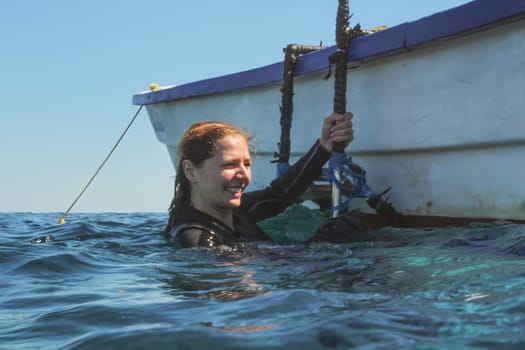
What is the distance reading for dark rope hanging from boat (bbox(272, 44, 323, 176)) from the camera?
4703mm

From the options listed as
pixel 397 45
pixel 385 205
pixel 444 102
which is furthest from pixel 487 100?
pixel 385 205

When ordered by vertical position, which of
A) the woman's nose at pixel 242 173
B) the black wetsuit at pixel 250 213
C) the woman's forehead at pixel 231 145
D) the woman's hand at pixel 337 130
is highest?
the woman's hand at pixel 337 130

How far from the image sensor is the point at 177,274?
2689mm

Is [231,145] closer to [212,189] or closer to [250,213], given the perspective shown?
[212,189]

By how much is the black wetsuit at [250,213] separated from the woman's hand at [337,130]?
2.5 inches

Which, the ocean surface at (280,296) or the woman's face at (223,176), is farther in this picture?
the woman's face at (223,176)

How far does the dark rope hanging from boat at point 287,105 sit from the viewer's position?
470 cm

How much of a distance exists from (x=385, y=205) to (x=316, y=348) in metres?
2.87

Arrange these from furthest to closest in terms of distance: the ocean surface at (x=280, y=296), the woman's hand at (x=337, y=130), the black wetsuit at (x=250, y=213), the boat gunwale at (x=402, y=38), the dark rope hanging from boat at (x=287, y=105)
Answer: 1. the dark rope hanging from boat at (x=287, y=105)
2. the woman's hand at (x=337, y=130)
3. the boat gunwale at (x=402, y=38)
4. the black wetsuit at (x=250, y=213)
5. the ocean surface at (x=280, y=296)

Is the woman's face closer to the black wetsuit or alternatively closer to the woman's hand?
the black wetsuit

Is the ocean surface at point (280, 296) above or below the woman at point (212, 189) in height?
below

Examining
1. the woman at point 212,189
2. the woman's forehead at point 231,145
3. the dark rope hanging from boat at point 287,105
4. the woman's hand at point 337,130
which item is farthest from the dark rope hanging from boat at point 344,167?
the woman's forehead at point 231,145

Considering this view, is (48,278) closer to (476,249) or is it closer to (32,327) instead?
(32,327)

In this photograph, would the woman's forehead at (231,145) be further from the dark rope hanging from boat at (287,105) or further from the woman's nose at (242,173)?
the dark rope hanging from boat at (287,105)
